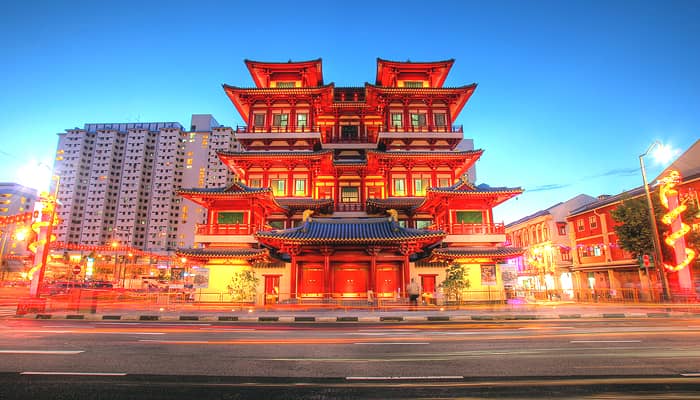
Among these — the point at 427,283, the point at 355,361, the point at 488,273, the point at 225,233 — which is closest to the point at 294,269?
the point at 225,233

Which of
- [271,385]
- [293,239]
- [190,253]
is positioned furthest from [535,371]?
[190,253]

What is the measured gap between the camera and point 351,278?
2738 cm

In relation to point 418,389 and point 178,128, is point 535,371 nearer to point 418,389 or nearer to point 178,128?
point 418,389

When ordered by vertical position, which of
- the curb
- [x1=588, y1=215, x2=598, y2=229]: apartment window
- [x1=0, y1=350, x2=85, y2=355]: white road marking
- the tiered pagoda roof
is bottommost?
the curb

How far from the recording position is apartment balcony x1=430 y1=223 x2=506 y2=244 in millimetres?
27562

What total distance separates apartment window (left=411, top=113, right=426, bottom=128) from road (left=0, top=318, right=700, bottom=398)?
27.1 m

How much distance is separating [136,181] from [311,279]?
102m

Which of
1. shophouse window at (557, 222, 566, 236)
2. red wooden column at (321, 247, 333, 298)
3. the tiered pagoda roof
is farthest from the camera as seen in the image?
shophouse window at (557, 222, 566, 236)

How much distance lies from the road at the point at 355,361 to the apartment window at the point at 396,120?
27121 mm

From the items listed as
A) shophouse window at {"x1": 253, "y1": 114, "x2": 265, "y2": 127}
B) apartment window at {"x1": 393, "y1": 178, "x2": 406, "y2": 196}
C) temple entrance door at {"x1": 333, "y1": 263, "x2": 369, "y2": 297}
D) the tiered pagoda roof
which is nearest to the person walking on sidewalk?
the tiered pagoda roof

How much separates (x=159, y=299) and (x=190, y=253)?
3988mm

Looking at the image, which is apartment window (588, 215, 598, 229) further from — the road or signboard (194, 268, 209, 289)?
signboard (194, 268, 209, 289)

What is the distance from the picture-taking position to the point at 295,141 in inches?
1361

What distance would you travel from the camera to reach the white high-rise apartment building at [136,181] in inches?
4063
